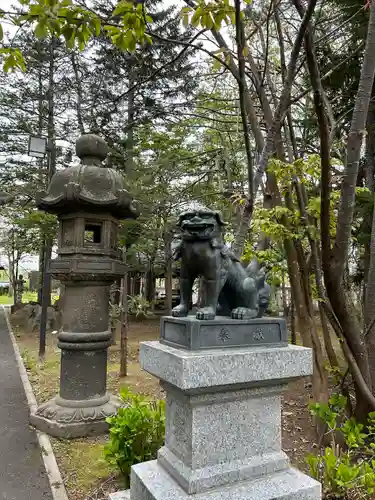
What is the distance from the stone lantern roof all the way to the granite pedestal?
2.85 meters

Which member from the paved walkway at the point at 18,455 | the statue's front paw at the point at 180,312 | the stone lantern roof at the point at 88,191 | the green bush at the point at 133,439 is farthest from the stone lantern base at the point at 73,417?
the statue's front paw at the point at 180,312

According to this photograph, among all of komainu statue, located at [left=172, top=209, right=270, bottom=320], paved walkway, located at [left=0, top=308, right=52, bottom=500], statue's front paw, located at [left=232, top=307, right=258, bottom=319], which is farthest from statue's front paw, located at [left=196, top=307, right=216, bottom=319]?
paved walkway, located at [left=0, top=308, right=52, bottom=500]

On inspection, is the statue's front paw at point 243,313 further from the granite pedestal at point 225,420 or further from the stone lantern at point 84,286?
the stone lantern at point 84,286

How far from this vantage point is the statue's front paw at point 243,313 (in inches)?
88.0

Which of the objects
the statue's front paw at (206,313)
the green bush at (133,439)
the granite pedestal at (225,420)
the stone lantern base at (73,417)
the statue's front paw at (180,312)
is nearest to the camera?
the granite pedestal at (225,420)

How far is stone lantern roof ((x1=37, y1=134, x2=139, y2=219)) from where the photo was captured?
4.64 m

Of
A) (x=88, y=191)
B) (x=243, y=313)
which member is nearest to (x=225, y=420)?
(x=243, y=313)

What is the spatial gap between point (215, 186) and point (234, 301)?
8997 millimetres

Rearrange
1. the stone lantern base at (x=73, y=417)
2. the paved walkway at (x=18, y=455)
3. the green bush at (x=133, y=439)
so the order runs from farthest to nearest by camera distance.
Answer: the stone lantern base at (x=73, y=417), the paved walkway at (x=18, y=455), the green bush at (x=133, y=439)

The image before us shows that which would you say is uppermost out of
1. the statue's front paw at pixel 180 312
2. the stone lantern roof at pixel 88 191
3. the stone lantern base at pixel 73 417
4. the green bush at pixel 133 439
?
the stone lantern roof at pixel 88 191

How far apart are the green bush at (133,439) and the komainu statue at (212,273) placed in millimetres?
1483

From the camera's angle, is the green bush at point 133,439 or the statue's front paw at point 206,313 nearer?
the statue's front paw at point 206,313

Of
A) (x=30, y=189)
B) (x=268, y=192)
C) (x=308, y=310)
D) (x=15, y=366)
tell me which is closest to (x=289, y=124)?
(x=268, y=192)

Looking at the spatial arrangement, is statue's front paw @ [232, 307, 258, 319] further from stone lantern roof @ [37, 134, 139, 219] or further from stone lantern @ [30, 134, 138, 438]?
stone lantern roof @ [37, 134, 139, 219]
